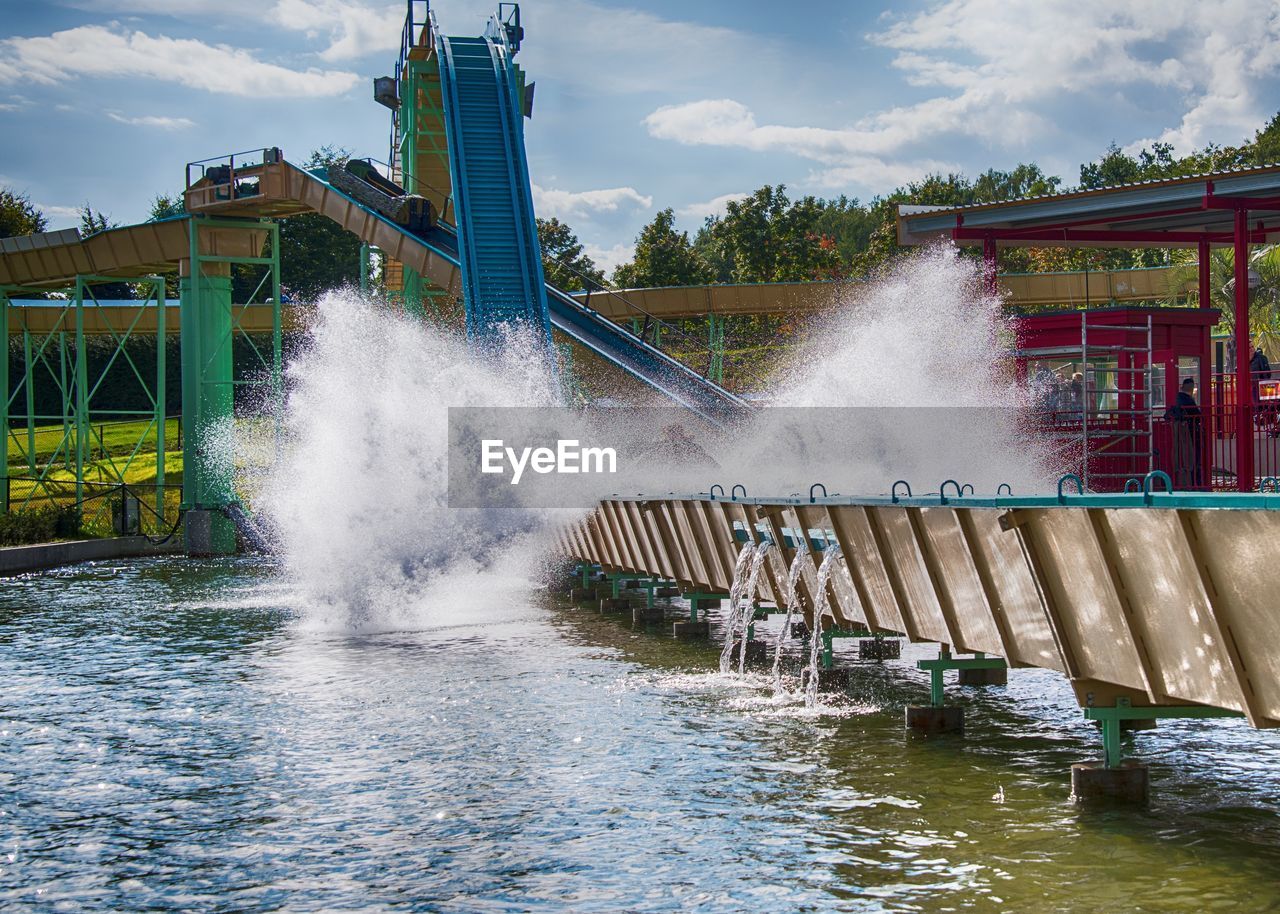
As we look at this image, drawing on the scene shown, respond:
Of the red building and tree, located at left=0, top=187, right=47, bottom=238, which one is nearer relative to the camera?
the red building

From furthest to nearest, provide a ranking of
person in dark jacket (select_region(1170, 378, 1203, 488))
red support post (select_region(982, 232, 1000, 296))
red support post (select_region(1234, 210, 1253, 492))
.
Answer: red support post (select_region(982, 232, 1000, 296)) → person in dark jacket (select_region(1170, 378, 1203, 488)) → red support post (select_region(1234, 210, 1253, 492))

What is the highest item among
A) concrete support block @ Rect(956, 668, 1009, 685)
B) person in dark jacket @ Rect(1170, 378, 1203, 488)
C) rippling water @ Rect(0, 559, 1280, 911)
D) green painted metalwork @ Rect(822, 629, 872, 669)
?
person in dark jacket @ Rect(1170, 378, 1203, 488)

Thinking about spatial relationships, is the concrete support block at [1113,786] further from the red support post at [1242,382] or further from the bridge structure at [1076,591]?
the red support post at [1242,382]

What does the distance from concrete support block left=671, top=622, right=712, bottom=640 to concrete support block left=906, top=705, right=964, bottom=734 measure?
6.32m

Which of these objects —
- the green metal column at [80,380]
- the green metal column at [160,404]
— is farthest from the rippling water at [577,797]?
the green metal column at [80,380]

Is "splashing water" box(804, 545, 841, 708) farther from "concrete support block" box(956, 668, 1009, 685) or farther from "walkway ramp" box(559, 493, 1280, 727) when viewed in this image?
"concrete support block" box(956, 668, 1009, 685)

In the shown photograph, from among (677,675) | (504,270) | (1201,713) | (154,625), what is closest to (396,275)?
(504,270)

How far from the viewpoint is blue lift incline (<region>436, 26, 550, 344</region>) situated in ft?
102

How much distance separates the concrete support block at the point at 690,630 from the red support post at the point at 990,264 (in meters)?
9.39

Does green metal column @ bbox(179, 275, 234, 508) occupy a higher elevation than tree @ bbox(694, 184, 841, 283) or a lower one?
lower

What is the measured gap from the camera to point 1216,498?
23.5 ft

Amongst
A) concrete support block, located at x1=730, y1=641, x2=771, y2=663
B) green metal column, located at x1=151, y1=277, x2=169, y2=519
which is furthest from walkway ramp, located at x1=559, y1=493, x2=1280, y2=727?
green metal column, located at x1=151, y1=277, x2=169, y2=519

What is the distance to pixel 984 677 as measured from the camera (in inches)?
527

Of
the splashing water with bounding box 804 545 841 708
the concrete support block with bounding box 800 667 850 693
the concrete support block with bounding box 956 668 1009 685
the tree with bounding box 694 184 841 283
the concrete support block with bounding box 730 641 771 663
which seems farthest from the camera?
the tree with bounding box 694 184 841 283
